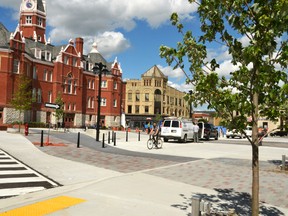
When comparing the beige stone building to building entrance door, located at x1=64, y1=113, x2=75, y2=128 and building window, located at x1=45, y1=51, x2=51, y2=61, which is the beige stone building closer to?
building entrance door, located at x1=64, y1=113, x2=75, y2=128

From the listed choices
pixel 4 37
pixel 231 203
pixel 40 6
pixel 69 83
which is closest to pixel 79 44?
pixel 69 83

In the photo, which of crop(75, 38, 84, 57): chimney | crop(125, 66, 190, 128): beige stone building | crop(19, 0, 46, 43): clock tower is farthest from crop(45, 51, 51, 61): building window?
crop(125, 66, 190, 128): beige stone building

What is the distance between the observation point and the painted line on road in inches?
238

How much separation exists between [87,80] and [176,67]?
59630mm

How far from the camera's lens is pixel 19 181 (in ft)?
30.0

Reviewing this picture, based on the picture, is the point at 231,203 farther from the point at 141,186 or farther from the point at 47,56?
the point at 47,56

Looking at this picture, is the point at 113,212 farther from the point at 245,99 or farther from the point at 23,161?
the point at 23,161

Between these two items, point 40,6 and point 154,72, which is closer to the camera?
point 40,6

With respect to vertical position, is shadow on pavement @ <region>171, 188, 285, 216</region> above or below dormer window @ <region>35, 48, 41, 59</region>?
below

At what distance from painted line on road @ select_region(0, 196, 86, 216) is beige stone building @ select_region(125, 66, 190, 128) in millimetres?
74107

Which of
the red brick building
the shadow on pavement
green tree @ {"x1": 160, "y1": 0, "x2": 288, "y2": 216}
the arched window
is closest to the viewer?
green tree @ {"x1": 160, "y1": 0, "x2": 288, "y2": 216}

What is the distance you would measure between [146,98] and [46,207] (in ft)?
253

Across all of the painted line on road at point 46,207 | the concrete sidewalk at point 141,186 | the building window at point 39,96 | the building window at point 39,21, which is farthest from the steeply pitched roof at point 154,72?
the painted line on road at point 46,207

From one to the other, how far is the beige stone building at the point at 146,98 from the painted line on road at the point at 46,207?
2918 inches
